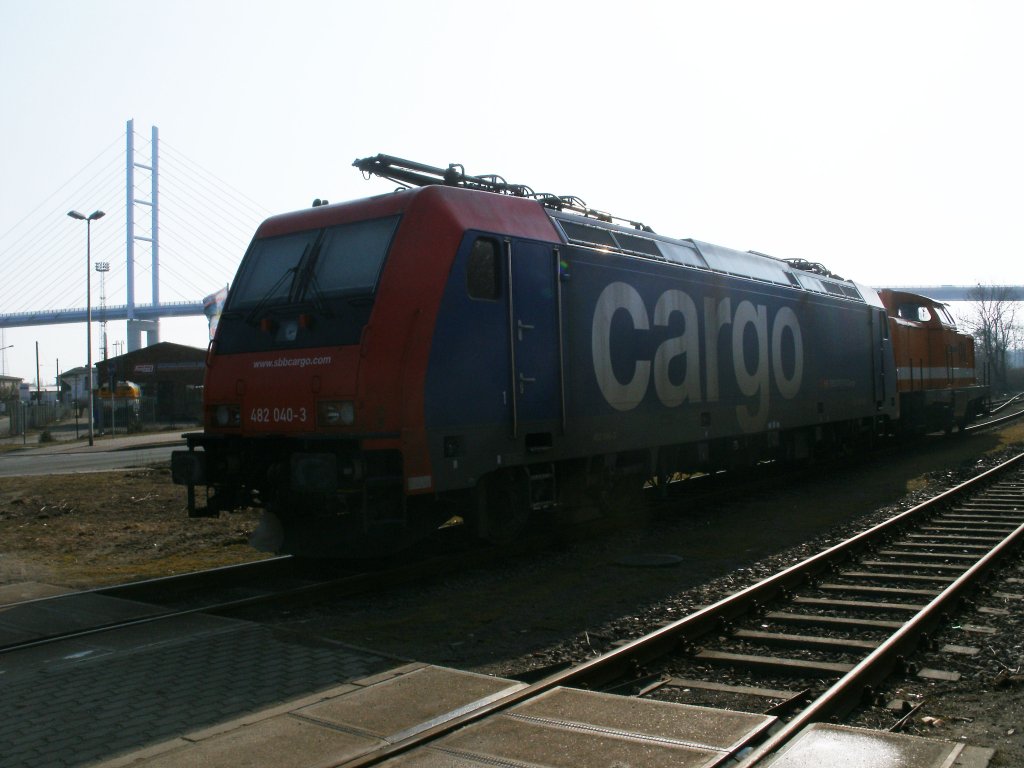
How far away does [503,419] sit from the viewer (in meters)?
9.07

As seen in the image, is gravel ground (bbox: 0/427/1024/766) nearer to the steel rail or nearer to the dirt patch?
the dirt patch

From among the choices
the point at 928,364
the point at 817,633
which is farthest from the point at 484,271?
the point at 928,364

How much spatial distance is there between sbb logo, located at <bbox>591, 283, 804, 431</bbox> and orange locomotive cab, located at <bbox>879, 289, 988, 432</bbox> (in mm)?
8035

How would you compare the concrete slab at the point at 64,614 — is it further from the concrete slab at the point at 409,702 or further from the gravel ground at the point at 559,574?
the concrete slab at the point at 409,702

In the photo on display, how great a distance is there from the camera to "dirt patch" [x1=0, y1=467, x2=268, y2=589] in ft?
31.9

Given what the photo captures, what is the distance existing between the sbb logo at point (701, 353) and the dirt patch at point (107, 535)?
14.8 feet

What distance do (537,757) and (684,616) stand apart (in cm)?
306

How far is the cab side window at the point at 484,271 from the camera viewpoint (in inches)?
345

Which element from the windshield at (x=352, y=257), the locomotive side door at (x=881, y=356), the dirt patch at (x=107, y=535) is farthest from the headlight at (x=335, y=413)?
the locomotive side door at (x=881, y=356)

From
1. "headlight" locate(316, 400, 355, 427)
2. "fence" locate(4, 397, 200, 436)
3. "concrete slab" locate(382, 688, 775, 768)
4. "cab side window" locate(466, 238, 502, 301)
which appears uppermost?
"cab side window" locate(466, 238, 502, 301)

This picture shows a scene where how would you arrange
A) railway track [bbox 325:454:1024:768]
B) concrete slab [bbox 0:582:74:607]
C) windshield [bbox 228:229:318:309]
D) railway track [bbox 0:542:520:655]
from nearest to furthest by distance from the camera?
railway track [bbox 325:454:1024:768], railway track [bbox 0:542:520:655], concrete slab [bbox 0:582:74:607], windshield [bbox 228:229:318:309]

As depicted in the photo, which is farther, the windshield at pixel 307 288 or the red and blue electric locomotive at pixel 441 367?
the windshield at pixel 307 288

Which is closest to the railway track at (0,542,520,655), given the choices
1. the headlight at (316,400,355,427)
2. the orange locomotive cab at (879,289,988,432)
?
the headlight at (316,400,355,427)

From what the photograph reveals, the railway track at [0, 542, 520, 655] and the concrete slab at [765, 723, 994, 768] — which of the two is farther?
the railway track at [0, 542, 520, 655]
